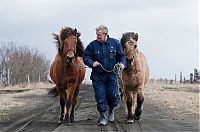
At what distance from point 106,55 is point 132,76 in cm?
99

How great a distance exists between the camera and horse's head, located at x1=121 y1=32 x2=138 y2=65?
1114cm

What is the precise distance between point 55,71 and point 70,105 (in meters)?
0.99

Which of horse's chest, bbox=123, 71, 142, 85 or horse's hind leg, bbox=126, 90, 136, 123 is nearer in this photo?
horse's hind leg, bbox=126, 90, 136, 123

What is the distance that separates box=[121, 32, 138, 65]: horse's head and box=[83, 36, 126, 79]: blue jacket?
1.37 feet

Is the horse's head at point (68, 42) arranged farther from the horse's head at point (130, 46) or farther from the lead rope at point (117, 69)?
the horse's head at point (130, 46)

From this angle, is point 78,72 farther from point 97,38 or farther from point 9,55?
point 9,55

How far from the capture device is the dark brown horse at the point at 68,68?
11.1 meters

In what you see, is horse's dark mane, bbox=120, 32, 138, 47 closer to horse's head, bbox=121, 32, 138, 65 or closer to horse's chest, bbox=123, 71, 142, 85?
horse's head, bbox=121, 32, 138, 65

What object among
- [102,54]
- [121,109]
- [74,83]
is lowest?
[121,109]

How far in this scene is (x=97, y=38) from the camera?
10.7 metres

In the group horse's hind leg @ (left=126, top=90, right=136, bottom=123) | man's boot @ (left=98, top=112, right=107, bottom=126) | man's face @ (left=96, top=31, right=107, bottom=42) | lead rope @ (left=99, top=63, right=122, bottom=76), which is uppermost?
man's face @ (left=96, top=31, right=107, bottom=42)

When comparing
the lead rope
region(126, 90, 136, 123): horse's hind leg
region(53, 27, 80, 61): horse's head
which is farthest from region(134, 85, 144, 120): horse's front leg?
region(53, 27, 80, 61): horse's head

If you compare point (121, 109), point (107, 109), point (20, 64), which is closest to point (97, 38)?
point (107, 109)

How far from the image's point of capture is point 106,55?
1077cm
